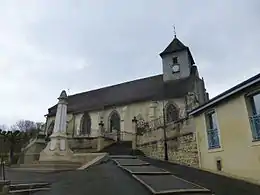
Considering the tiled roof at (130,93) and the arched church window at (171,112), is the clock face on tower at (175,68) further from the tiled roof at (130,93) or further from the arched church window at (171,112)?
the arched church window at (171,112)

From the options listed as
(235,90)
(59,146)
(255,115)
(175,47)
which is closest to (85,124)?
(175,47)

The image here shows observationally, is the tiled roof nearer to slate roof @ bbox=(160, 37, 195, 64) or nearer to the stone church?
the stone church

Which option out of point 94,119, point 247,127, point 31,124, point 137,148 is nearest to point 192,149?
point 247,127

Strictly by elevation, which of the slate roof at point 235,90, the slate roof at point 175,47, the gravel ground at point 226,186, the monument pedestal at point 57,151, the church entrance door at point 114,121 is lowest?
the gravel ground at point 226,186

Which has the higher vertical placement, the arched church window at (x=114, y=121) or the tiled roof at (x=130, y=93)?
the tiled roof at (x=130, y=93)

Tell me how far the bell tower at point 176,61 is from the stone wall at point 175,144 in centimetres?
1406

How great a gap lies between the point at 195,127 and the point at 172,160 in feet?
11.5

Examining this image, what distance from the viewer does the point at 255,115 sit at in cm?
768

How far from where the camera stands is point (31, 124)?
5075 cm

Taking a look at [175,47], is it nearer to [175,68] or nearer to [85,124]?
[175,68]

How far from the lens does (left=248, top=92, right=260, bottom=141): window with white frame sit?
24.8 ft

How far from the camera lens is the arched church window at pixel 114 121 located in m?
28.9

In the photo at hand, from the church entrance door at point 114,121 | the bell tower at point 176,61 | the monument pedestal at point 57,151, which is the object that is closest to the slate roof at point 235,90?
the monument pedestal at point 57,151

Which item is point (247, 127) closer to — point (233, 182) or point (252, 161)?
point (252, 161)
